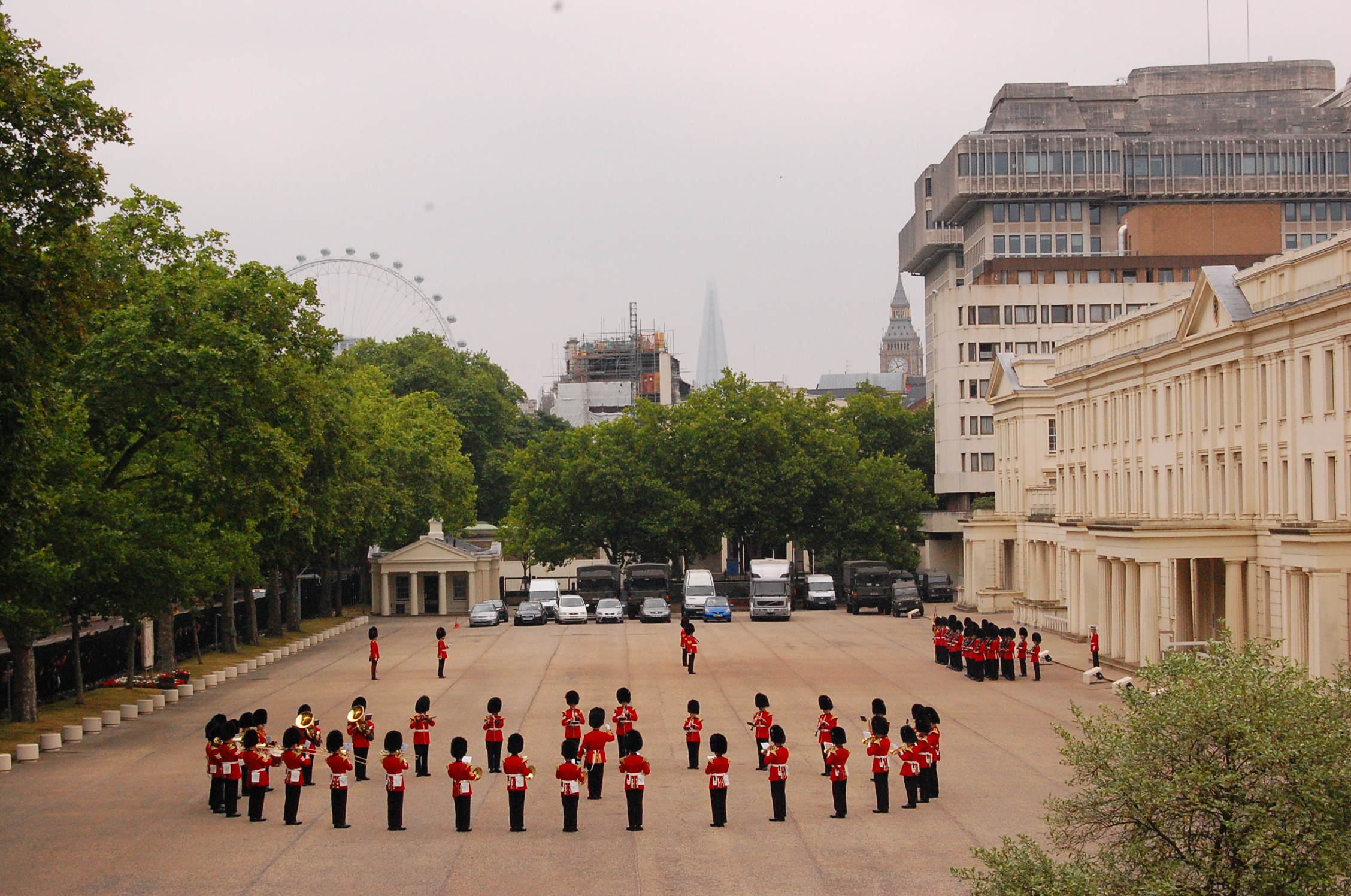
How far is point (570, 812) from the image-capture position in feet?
67.9

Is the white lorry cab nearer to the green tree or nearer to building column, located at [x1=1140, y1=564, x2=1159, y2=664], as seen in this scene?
building column, located at [x1=1140, y1=564, x2=1159, y2=664]

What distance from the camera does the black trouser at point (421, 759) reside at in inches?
1004

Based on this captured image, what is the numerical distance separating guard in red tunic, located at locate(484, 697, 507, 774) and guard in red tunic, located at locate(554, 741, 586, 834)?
3290mm

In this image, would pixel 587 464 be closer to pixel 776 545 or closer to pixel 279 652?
pixel 776 545

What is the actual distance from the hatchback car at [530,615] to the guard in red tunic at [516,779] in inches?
1930

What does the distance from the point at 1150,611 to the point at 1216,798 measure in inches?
1329

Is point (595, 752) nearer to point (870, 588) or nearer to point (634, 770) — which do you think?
point (634, 770)

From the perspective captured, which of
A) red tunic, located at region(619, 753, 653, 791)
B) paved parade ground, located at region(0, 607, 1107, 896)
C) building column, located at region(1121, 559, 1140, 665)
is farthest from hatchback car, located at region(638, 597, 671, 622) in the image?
red tunic, located at region(619, 753, 653, 791)

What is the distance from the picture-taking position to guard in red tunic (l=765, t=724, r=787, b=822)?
2077 centimetres

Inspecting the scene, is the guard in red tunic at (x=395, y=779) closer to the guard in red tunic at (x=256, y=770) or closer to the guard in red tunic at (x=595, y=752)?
the guard in red tunic at (x=256, y=770)

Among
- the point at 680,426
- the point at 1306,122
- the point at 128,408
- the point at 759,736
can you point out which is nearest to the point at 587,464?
the point at 680,426

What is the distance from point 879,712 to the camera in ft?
76.3

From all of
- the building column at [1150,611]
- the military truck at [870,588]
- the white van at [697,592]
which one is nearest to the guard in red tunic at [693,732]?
the building column at [1150,611]

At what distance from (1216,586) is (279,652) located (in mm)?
31750
